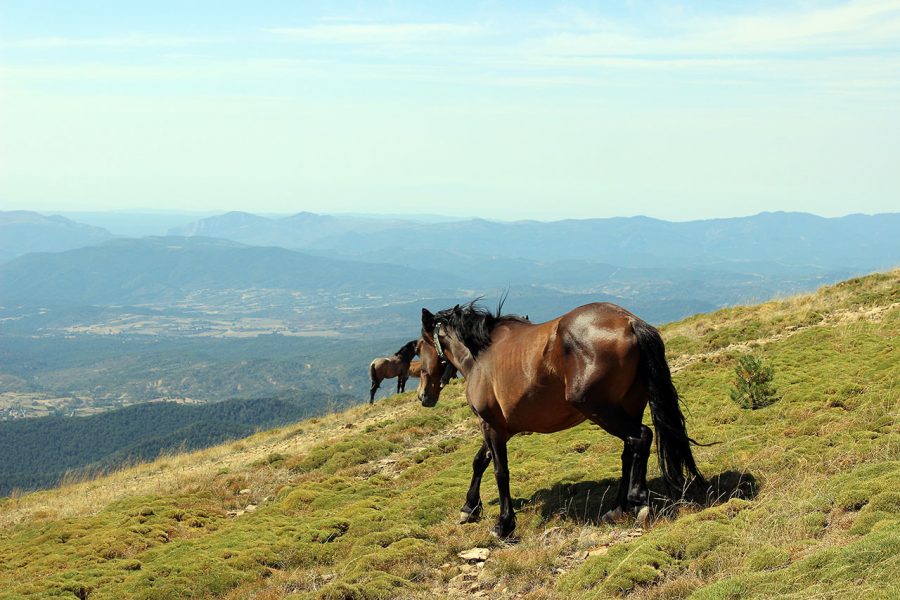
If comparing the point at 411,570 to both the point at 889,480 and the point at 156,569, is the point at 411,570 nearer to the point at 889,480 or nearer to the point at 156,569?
the point at 156,569

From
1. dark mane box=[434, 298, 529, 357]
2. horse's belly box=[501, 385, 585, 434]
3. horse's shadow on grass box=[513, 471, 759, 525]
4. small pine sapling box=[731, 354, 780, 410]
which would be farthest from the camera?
small pine sapling box=[731, 354, 780, 410]

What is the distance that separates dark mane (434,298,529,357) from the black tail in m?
2.67

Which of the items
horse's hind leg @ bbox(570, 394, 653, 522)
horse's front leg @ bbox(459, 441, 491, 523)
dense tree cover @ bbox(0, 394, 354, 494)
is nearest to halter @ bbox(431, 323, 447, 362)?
horse's front leg @ bbox(459, 441, 491, 523)

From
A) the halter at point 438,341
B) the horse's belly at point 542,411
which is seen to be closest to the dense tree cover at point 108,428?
the halter at point 438,341

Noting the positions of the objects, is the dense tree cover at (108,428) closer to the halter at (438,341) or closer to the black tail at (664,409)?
the halter at (438,341)

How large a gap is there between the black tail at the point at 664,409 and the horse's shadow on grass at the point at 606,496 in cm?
22

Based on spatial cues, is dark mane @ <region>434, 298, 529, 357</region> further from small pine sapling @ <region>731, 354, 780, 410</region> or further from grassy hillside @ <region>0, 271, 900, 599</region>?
small pine sapling @ <region>731, 354, 780, 410</region>

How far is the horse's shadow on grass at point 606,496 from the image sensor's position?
30.7 feet

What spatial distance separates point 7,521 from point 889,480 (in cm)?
2024

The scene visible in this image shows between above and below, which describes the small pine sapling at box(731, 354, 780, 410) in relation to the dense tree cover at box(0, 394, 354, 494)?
above

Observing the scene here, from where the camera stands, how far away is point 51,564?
12.8 metres

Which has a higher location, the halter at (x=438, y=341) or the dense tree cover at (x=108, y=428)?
the halter at (x=438, y=341)

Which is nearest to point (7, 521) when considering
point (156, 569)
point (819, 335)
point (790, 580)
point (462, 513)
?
point (156, 569)

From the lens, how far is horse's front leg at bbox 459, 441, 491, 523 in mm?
10958
